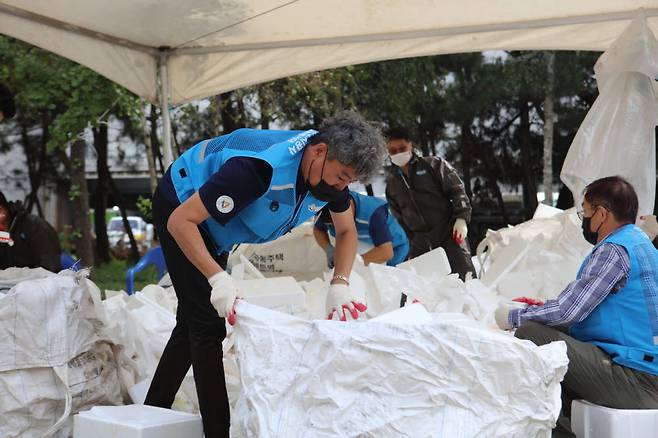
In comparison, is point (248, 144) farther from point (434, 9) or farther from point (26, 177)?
point (26, 177)

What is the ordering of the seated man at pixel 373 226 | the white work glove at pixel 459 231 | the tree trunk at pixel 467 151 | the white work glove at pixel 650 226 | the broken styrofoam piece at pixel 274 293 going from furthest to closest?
the tree trunk at pixel 467 151 → the white work glove at pixel 459 231 → the seated man at pixel 373 226 → the white work glove at pixel 650 226 → the broken styrofoam piece at pixel 274 293

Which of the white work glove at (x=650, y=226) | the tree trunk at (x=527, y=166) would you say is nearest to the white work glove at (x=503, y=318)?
the white work glove at (x=650, y=226)

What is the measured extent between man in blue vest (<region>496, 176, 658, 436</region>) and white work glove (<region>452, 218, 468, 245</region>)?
7.71 ft

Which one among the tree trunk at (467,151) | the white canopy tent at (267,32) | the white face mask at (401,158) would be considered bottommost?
the white face mask at (401,158)

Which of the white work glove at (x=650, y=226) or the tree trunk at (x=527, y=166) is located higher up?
the tree trunk at (x=527, y=166)

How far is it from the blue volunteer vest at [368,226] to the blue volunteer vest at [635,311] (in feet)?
6.95

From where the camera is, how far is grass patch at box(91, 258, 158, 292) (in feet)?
36.3

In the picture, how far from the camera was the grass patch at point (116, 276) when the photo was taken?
11074 millimetres

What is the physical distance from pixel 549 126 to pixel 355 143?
891 centimetres

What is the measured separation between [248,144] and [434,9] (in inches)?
83.3

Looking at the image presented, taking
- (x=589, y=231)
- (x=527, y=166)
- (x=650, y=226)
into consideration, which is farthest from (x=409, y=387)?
(x=527, y=166)

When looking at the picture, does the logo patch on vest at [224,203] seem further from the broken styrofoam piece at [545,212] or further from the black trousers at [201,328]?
the broken styrofoam piece at [545,212]

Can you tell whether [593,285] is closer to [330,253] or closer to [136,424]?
[136,424]

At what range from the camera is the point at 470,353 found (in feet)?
7.03
